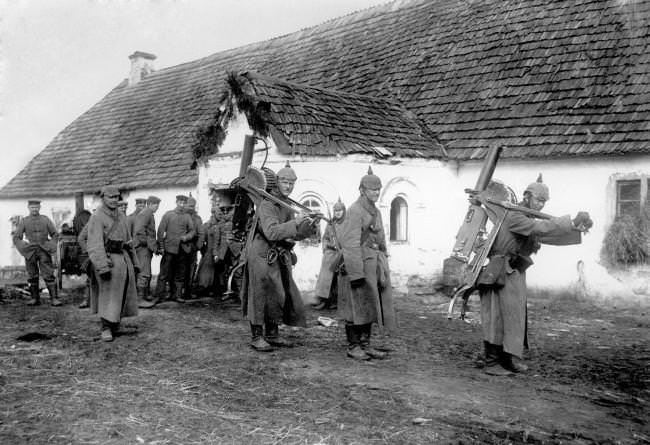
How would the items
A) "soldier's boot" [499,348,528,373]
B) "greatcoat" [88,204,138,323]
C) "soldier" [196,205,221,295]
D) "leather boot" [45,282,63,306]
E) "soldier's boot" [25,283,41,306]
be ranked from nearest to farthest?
"soldier's boot" [499,348,528,373]
"greatcoat" [88,204,138,323]
"leather boot" [45,282,63,306]
"soldier's boot" [25,283,41,306]
"soldier" [196,205,221,295]

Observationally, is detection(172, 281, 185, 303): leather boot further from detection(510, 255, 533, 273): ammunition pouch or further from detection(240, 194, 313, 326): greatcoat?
detection(510, 255, 533, 273): ammunition pouch

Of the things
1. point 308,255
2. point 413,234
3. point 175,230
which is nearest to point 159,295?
point 175,230

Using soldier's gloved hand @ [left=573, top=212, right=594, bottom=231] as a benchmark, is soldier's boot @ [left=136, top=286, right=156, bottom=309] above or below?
below

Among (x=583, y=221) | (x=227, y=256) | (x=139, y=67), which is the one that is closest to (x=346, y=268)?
(x=583, y=221)

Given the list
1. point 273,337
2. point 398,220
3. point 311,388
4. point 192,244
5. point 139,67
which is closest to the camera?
point 311,388

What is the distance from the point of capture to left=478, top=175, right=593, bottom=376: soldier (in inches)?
236

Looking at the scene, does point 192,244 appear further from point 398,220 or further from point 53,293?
point 398,220

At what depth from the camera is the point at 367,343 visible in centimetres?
695

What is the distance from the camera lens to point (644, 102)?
11102 millimetres

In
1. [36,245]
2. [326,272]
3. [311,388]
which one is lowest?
[311,388]

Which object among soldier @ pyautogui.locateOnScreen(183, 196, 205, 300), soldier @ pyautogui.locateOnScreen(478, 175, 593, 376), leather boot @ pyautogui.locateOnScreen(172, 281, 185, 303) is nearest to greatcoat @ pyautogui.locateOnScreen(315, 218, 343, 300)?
soldier @ pyautogui.locateOnScreen(183, 196, 205, 300)

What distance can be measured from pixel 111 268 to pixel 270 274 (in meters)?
2.13

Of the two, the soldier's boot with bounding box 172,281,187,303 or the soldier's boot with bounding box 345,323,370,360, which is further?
the soldier's boot with bounding box 172,281,187,303

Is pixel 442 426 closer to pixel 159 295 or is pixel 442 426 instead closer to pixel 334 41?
pixel 159 295
